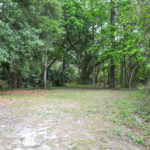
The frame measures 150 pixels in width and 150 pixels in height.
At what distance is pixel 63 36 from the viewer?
1734cm

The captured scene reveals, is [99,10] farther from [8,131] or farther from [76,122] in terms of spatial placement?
[8,131]

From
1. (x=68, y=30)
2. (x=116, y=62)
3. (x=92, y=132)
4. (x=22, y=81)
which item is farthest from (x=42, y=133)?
(x=68, y=30)

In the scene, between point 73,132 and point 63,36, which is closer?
point 73,132

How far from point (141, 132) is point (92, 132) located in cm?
130

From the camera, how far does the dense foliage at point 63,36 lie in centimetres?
595

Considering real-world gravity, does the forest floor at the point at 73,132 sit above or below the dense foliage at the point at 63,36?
below

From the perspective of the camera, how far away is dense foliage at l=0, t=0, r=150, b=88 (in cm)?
595

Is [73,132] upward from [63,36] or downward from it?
downward

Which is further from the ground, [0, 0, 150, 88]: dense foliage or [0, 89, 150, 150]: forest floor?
[0, 0, 150, 88]: dense foliage

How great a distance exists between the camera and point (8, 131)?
11.1 ft

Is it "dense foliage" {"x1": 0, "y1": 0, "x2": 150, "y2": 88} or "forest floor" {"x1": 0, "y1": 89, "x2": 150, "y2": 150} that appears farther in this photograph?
"dense foliage" {"x1": 0, "y1": 0, "x2": 150, "y2": 88}

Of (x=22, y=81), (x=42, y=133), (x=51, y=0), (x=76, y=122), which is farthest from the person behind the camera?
(x=22, y=81)

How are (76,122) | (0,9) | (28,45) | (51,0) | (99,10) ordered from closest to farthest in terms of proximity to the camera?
(76,122) < (0,9) < (28,45) < (51,0) < (99,10)

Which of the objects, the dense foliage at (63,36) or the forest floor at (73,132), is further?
the dense foliage at (63,36)
